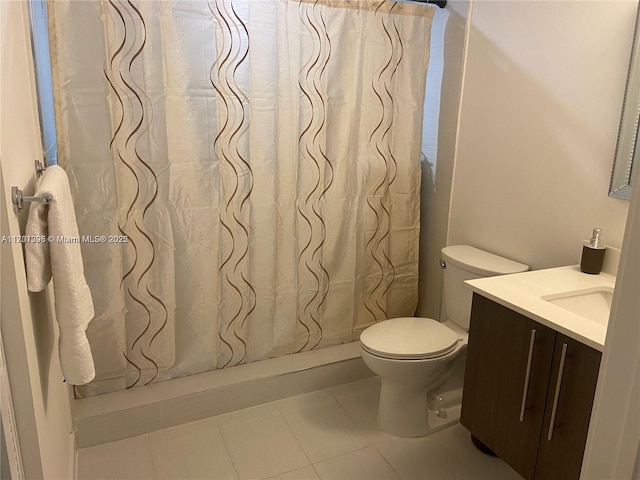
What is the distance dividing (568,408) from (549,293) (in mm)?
367

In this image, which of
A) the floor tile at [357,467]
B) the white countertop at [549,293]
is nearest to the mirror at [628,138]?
the white countertop at [549,293]

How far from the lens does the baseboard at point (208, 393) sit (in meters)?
1.95

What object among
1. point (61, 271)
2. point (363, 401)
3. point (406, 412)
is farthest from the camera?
point (363, 401)

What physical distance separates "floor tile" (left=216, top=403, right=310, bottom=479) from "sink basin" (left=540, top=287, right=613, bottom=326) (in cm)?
113

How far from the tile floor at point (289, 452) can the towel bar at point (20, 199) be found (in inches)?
48.7

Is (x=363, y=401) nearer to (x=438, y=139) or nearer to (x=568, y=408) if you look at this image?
(x=568, y=408)

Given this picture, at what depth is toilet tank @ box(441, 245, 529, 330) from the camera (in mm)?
→ 1985

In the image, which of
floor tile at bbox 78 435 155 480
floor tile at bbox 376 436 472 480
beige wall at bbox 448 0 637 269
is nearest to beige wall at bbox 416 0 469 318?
beige wall at bbox 448 0 637 269

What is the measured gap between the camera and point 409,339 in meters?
1.99

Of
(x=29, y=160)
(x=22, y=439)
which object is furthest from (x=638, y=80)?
(x=22, y=439)

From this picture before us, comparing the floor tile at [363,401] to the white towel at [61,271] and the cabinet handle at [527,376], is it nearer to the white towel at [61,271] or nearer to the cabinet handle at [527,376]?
the cabinet handle at [527,376]

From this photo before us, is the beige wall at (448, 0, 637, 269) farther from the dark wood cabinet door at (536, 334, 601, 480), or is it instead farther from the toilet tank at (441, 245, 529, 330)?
the dark wood cabinet door at (536, 334, 601, 480)

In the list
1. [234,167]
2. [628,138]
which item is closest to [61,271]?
[234,167]

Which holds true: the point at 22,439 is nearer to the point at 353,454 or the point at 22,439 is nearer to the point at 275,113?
the point at 353,454
